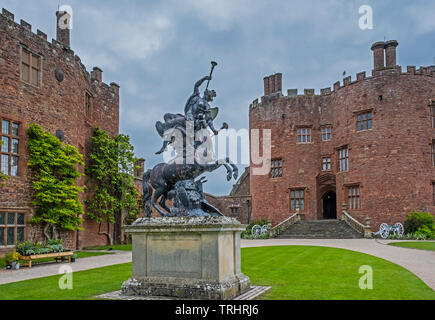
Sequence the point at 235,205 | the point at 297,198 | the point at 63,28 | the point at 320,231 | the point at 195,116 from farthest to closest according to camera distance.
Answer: the point at 235,205 → the point at 297,198 → the point at 320,231 → the point at 63,28 → the point at 195,116

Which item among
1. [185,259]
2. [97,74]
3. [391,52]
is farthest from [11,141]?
[391,52]

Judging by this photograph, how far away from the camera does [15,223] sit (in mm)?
16594

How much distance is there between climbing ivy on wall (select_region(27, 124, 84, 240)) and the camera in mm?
17453

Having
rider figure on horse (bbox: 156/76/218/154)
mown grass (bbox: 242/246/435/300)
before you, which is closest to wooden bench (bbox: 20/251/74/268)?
mown grass (bbox: 242/246/435/300)

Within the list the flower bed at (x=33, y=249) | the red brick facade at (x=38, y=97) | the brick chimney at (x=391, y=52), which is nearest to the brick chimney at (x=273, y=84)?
the brick chimney at (x=391, y=52)

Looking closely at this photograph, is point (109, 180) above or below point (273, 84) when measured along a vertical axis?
below

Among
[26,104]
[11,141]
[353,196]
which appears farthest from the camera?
[353,196]

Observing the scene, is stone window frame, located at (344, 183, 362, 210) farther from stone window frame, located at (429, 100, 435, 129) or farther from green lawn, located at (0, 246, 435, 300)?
green lawn, located at (0, 246, 435, 300)

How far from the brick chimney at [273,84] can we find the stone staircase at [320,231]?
11.6 metres

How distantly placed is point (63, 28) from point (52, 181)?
959cm

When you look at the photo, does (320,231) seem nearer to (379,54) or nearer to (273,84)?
(379,54)

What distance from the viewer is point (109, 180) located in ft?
84.8
